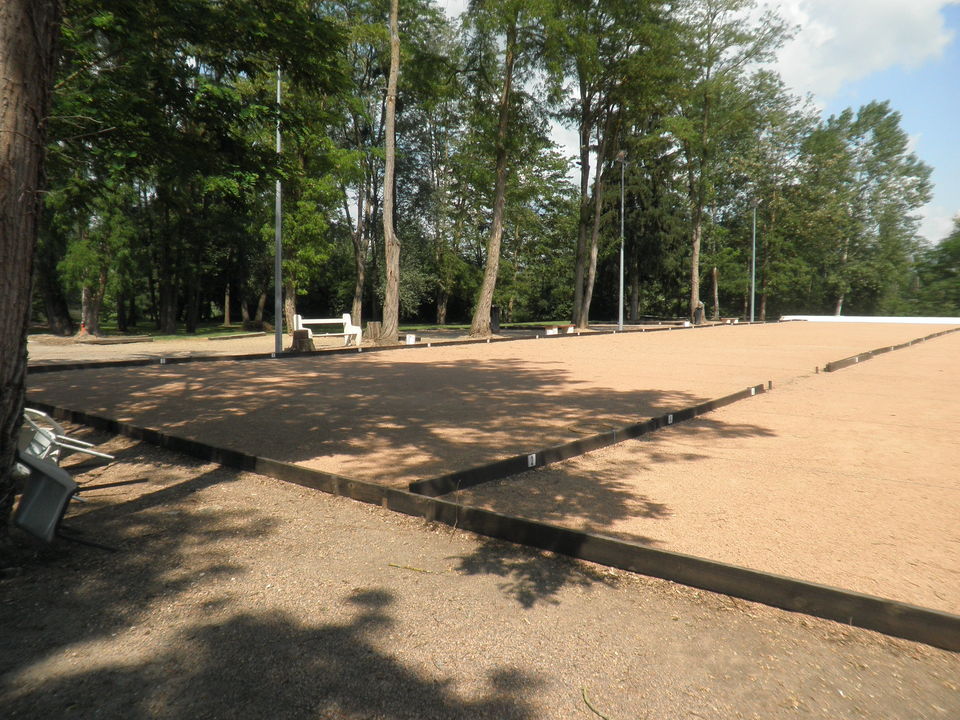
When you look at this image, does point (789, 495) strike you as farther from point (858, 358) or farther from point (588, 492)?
point (858, 358)

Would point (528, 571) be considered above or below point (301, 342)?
below

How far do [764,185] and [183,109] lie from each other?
52298 millimetres

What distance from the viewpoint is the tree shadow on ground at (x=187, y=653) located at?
8.24 ft

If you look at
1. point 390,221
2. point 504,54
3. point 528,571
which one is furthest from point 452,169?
point 528,571

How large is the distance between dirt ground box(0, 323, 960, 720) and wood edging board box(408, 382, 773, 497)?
0.21 m

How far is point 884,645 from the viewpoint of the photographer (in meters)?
2.97

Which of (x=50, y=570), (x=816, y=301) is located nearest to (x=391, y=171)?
(x=50, y=570)

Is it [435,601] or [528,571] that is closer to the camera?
[435,601]

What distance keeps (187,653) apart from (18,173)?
2830mm

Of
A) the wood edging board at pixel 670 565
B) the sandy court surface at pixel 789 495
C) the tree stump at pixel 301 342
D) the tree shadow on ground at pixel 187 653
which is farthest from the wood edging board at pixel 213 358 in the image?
the sandy court surface at pixel 789 495

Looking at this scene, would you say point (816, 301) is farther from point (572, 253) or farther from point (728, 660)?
point (728, 660)

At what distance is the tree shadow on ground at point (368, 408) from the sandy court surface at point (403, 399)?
18mm

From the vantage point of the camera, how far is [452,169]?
3997cm

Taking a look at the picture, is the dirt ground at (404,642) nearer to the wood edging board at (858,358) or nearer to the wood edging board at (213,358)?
the wood edging board at (213,358)
